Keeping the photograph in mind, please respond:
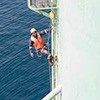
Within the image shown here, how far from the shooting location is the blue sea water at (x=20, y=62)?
43.0 metres

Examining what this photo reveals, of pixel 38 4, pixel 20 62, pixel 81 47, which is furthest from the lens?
pixel 20 62

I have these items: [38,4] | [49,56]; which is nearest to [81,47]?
[38,4]

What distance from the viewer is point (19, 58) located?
47781 mm

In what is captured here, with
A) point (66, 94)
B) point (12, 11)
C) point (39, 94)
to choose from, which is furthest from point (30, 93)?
point (66, 94)

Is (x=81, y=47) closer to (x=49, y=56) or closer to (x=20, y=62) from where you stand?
(x=49, y=56)

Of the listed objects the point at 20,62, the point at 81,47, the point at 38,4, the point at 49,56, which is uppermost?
the point at 81,47

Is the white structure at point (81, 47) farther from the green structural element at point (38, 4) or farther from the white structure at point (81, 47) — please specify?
the green structural element at point (38, 4)

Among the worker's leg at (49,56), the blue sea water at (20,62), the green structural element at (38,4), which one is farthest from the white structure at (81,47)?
the blue sea water at (20,62)

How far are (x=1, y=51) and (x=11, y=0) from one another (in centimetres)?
1675

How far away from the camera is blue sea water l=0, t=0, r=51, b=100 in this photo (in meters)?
43.0

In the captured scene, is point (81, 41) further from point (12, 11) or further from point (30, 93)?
point (12, 11)

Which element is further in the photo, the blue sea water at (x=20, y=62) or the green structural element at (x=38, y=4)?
the blue sea water at (x=20, y=62)

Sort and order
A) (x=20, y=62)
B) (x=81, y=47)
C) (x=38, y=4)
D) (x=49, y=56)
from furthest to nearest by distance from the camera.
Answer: (x=20, y=62), (x=49, y=56), (x=38, y=4), (x=81, y=47)

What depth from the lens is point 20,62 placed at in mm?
47062
